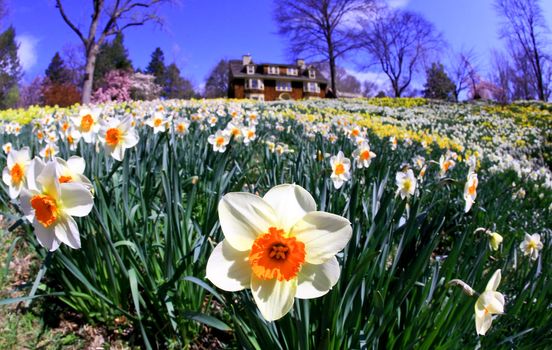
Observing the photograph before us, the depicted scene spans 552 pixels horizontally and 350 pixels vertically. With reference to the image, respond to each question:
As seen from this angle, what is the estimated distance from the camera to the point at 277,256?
2.27 feet

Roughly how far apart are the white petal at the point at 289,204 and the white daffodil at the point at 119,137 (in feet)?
3.61

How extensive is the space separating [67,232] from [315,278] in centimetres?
64

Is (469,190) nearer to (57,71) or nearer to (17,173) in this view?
(17,173)

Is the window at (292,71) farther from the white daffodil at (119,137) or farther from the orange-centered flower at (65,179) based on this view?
the orange-centered flower at (65,179)

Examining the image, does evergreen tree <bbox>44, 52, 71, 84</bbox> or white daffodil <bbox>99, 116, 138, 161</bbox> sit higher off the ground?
evergreen tree <bbox>44, 52, 71, 84</bbox>

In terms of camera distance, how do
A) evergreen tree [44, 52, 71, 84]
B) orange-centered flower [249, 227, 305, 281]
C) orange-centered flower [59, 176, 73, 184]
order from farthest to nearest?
1. evergreen tree [44, 52, 71, 84]
2. orange-centered flower [59, 176, 73, 184]
3. orange-centered flower [249, 227, 305, 281]

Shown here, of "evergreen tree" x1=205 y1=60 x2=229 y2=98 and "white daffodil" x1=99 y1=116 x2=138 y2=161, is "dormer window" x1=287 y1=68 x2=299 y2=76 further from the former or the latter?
"white daffodil" x1=99 y1=116 x2=138 y2=161

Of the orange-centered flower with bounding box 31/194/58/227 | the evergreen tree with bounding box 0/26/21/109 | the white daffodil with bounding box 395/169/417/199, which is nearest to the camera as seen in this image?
the orange-centered flower with bounding box 31/194/58/227

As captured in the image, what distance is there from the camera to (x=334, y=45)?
27484 mm

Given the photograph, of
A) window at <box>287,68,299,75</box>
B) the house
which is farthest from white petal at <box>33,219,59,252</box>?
window at <box>287,68,299,75</box>

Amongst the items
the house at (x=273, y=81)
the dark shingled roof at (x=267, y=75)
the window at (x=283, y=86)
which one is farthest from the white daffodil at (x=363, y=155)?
the window at (x=283, y=86)

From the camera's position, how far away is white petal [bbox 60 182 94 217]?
2.79 feet

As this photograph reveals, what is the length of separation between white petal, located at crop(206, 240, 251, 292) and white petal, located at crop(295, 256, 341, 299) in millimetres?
110

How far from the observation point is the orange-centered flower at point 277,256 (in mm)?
679
